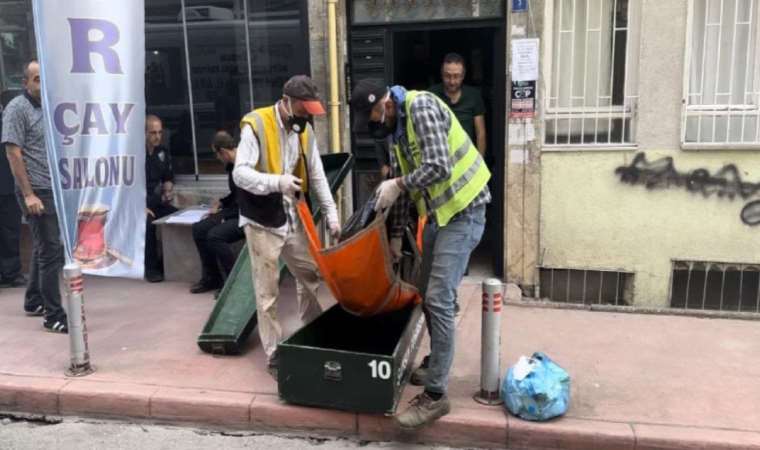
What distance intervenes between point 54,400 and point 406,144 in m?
2.74

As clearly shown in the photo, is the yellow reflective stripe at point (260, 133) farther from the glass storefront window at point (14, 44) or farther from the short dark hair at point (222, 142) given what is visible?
the glass storefront window at point (14, 44)

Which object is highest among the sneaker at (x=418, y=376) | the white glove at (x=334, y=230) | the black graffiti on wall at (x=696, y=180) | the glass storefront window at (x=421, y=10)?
the glass storefront window at (x=421, y=10)

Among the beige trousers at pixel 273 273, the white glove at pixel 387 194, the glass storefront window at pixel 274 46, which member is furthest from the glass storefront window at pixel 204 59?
the white glove at pixel 387 194

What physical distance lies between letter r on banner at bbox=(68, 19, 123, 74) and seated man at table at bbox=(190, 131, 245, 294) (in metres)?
1.49

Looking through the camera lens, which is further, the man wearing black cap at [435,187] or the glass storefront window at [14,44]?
the glass storefront window at [14,44]

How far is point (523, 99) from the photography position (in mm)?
5727

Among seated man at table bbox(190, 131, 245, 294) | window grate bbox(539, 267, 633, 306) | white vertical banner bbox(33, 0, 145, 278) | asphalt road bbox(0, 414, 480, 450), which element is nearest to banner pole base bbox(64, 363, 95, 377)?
asphalt road bbox(0, 414, 480, 450)

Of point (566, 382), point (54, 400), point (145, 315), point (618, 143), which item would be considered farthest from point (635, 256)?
point (54, 400)

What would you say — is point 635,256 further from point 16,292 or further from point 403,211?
point 16,292

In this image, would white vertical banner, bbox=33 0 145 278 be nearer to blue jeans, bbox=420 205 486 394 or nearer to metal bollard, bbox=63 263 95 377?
metal bollard, bbox=63 263 95 377

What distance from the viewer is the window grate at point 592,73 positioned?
222 inches

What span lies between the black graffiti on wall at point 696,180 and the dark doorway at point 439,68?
1.18 m

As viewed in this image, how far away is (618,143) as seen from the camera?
573 cm

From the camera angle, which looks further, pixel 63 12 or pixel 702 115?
pixel 702 115
